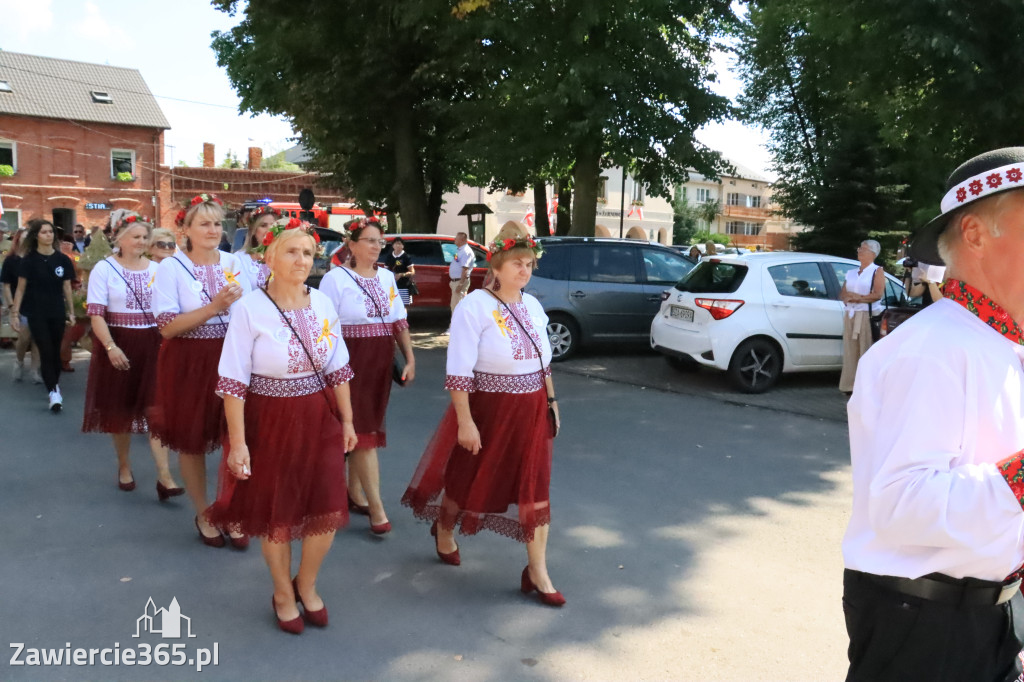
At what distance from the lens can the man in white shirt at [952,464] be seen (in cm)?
168

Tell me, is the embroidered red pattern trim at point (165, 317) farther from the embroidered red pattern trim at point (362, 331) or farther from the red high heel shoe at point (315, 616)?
the red high heel shoe at point (315, 616)

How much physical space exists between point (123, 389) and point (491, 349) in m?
3.27

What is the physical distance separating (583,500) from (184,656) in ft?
10.1

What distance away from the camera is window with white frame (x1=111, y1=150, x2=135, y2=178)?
156 feet

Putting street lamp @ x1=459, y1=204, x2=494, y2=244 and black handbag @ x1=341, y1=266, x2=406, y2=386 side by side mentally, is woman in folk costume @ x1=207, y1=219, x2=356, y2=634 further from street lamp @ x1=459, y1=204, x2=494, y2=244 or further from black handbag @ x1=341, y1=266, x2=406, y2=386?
street lamp @ x1=459, y1=204, x2=494, y2=244

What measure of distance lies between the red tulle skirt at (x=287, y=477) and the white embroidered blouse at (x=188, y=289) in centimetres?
140

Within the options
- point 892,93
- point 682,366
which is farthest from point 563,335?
point 892,93

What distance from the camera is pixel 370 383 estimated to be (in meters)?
5.61

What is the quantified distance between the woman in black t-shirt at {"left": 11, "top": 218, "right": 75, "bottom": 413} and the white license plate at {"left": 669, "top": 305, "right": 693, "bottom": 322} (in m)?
7.16

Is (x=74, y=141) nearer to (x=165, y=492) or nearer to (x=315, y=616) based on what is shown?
(x=165, y=492)

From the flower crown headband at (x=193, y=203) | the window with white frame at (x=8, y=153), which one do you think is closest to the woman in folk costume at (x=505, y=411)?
the flower crown headband at (x=193, y=203)

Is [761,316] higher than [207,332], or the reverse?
[207,332]

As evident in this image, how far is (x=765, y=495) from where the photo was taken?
21.2ft

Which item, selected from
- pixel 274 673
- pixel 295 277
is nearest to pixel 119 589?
pixel 274 673
